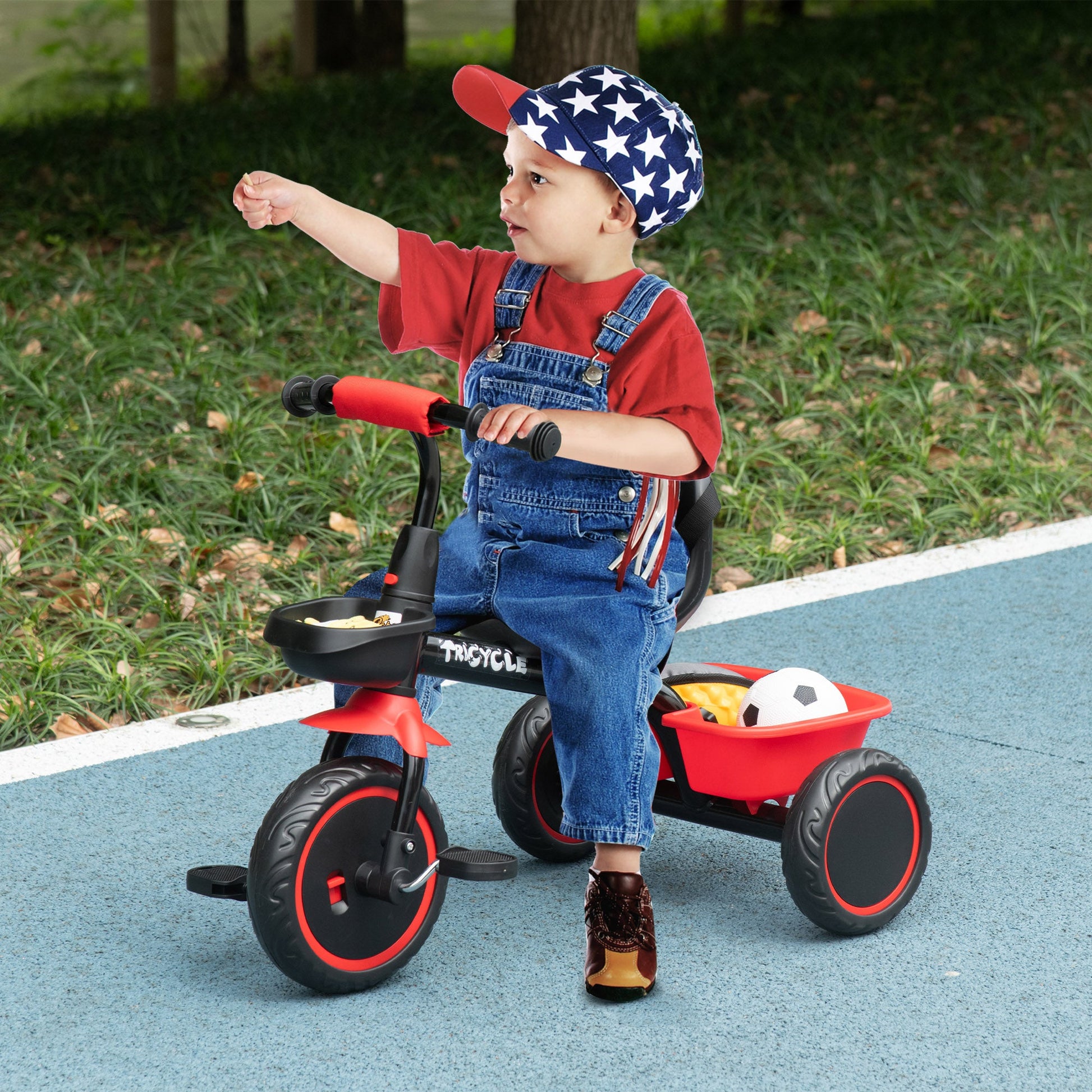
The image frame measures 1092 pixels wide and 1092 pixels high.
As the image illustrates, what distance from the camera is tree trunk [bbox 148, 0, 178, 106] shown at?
12.6m

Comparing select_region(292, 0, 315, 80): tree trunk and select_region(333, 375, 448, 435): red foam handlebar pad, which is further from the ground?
select_region(333, 375, 448, 435): red foam handlebar pad

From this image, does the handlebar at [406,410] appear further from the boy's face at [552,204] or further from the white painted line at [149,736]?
the white painted line at [149,736]

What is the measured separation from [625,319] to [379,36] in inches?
479

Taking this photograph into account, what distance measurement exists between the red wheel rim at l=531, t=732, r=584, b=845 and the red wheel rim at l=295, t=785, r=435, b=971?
505 mm

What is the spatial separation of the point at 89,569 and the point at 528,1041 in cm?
262

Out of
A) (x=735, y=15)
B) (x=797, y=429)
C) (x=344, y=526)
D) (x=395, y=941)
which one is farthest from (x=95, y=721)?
(x=735, y=15)

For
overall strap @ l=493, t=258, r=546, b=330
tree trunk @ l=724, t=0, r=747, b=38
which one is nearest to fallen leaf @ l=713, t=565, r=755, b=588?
overall strap @ l=493, t=258, r=546, b=330

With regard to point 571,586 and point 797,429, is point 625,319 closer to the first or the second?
point 571,586

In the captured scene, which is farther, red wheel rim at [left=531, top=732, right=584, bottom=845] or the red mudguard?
red wheel rim at [left=531, top=732, right=584, bottom=845]

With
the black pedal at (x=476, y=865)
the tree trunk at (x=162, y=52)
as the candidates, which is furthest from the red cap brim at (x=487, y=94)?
the tree trunk at (x=162, y=52)

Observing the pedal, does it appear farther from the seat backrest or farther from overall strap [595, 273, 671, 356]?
overall strap [595, 273, 671, 356]

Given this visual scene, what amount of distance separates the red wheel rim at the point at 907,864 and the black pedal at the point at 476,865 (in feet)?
1.90

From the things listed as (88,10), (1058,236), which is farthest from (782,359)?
(88,10)

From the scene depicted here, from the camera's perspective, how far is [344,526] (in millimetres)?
5051
